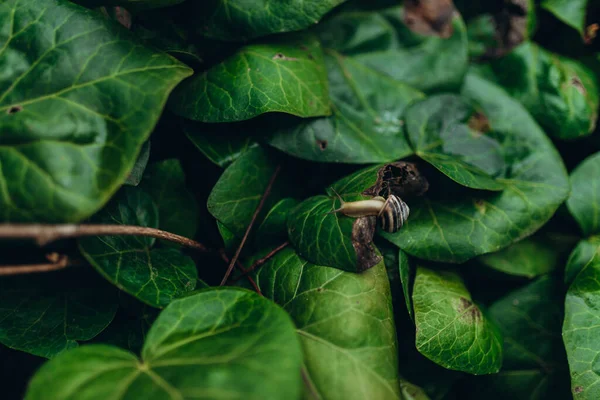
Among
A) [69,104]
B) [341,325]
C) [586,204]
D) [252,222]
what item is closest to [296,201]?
[252,222]

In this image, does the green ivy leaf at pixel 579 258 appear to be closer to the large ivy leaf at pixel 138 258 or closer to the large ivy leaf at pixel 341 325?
the large ivy leaf at pixel 341 325

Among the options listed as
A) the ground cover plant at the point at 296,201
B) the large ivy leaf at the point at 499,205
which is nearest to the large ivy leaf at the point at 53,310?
the ground cover plant at the point at 296,201

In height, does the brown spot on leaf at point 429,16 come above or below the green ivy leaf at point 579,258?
above

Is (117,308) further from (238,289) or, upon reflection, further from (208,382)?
(208,382)

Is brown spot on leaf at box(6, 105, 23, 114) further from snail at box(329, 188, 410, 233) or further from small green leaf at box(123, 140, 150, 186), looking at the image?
snail at box(329, 188, 410, 233)

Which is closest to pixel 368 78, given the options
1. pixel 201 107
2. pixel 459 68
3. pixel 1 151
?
pixel 459 68

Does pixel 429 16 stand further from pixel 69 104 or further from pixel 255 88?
pixel 69 104

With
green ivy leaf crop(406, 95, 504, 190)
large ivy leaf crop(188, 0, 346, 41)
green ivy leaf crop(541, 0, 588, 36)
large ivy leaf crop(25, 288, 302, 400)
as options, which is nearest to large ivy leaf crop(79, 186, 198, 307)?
large ivy leaf crop(25, 288, 302, 400)
